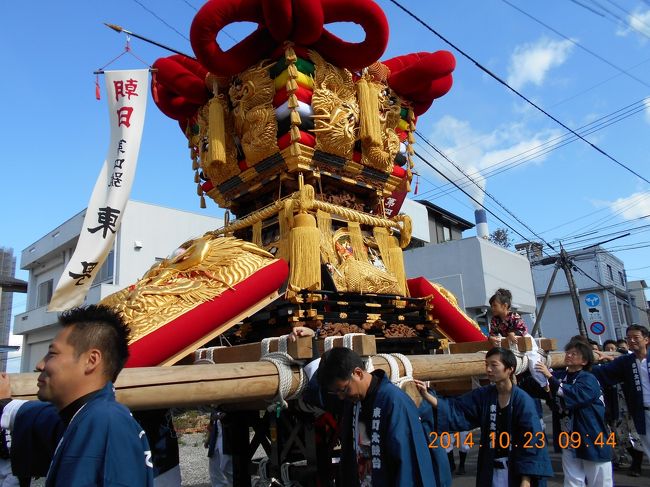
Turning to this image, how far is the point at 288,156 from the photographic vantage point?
484 cm

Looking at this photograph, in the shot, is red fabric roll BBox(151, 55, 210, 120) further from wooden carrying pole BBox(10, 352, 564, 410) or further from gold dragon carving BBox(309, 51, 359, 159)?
wooden carrying pole BBox(10, 352, 564, 410)

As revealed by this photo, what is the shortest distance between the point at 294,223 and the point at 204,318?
4.49 feet

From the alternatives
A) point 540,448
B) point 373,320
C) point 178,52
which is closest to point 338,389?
point 540,448

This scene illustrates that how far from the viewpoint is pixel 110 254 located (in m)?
14.5

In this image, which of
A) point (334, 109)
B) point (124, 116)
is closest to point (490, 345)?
point (334, 109)

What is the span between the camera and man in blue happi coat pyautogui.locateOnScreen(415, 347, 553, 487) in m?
2.80

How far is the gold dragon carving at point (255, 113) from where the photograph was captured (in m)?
4.95

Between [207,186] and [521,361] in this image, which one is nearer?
[521,361]

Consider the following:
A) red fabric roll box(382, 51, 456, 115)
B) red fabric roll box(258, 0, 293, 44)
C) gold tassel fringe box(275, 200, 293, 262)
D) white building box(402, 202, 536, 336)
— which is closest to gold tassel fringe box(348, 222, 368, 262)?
gold tassel fringe box(275, 200, 293, 262)

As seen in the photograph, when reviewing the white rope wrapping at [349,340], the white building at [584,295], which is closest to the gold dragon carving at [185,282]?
the white rope wrapping at [349,340]

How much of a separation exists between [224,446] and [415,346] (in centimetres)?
229

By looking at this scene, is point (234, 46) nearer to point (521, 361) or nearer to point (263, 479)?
point (521, 361)

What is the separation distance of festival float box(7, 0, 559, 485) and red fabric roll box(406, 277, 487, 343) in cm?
2

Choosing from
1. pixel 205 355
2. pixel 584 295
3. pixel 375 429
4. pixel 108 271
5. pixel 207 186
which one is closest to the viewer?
pixel 375 429
